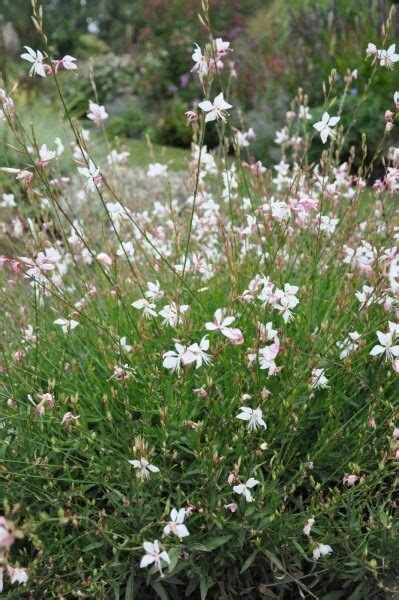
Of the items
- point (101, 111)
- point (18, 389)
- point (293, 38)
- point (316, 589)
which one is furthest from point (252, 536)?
point (293, 38)

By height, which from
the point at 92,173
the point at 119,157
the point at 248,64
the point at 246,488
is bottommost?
the point at 246,488

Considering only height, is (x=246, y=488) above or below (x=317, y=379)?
below

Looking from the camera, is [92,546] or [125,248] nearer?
[92,546]

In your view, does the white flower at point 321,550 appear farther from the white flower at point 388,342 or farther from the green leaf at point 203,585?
the white flower at point 388,342

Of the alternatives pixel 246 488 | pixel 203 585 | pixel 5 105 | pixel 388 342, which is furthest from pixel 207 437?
pixel 5 105

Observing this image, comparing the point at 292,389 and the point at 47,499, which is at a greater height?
the point at 292,389

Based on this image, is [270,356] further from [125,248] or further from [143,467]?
[125,248]

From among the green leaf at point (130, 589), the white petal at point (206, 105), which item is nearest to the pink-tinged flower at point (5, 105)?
the white petal at point (206, 105)

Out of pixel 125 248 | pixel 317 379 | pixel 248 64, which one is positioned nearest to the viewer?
pixel 317 379

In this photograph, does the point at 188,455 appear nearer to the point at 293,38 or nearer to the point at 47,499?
the point at 47,499

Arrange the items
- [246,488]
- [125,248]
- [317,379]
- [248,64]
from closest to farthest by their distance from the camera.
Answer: [246,488], [317,379], [125,248], [248,64]

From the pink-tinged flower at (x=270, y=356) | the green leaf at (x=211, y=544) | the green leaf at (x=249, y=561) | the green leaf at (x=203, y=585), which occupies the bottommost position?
the green leaf at (x=203, y=585)
